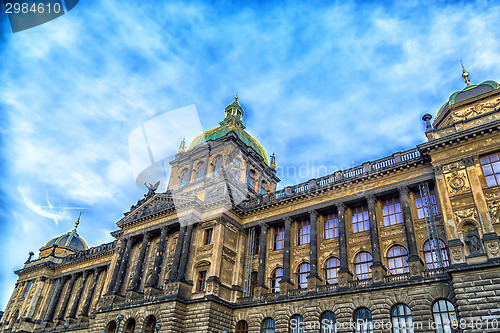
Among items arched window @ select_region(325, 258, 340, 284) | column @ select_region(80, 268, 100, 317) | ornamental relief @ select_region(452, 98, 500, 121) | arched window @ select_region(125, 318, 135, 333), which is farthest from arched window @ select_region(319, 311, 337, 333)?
column @ select_region(80, 268, 100, 317)

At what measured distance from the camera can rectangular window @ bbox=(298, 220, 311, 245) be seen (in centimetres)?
3420

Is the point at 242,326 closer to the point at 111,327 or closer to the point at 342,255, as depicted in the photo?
the point at 342,255

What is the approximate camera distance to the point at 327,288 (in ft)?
94.8

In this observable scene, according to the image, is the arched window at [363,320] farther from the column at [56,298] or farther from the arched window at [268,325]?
the column at [56,298]

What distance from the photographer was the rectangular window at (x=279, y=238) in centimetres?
3572

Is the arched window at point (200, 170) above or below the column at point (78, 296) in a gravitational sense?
above

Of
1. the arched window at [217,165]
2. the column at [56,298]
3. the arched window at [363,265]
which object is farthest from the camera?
the column at [56,298]

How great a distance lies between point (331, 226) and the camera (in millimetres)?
33469

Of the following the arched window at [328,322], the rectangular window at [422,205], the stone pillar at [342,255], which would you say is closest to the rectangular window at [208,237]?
the stone pillar at [342,255]

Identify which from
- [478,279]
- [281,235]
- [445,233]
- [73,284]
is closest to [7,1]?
[478,279]

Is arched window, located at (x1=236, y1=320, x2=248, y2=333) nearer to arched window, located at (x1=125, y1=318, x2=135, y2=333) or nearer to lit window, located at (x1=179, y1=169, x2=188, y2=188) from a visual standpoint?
arched window, located at (x1=125, y1=318, x2=135, y2=333)

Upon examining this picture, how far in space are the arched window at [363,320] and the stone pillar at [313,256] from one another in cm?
400

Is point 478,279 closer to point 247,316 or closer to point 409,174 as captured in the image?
point 409,174

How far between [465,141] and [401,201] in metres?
6.21
